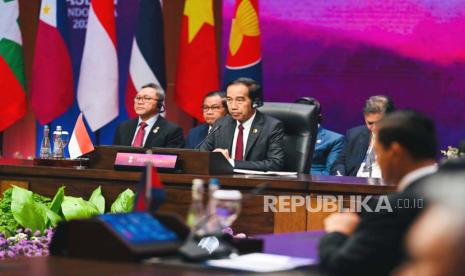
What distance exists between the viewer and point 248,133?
617 cm

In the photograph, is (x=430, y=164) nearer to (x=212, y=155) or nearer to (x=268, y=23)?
(x=212, y=155)

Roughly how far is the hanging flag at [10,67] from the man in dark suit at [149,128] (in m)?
1.98

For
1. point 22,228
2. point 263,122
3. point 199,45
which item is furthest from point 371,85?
point 22,228

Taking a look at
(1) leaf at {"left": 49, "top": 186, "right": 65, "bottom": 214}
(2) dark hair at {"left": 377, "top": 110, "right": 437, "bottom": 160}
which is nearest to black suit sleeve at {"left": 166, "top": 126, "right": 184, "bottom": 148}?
(1) leaf at {"left": 49, "top": 186, "right": 65, "bottom": 214}

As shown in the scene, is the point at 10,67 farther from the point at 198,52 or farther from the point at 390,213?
the point at 390,213

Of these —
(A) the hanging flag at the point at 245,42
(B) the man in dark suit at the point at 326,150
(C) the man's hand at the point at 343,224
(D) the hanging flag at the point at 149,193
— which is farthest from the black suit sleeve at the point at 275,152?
(C) the man's hand at the point at 343,224

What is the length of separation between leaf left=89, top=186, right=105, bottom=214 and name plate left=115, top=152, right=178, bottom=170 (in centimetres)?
25

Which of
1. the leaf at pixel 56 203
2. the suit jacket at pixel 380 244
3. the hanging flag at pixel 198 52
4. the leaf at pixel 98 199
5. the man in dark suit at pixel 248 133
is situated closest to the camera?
the suit jacket at pixel 380 244

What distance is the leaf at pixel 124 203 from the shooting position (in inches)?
193

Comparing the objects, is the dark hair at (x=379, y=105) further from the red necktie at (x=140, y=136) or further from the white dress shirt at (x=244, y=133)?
the red necktie at (x=140, y=136)

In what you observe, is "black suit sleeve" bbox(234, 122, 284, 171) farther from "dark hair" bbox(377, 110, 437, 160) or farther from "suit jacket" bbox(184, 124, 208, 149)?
"dark hair" bbox(377, 110, 437, 160)

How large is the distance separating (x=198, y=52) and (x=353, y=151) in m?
2.15

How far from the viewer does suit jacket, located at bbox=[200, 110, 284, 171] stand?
590 centimetres

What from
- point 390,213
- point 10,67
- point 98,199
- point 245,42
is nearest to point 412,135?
point 390,213
